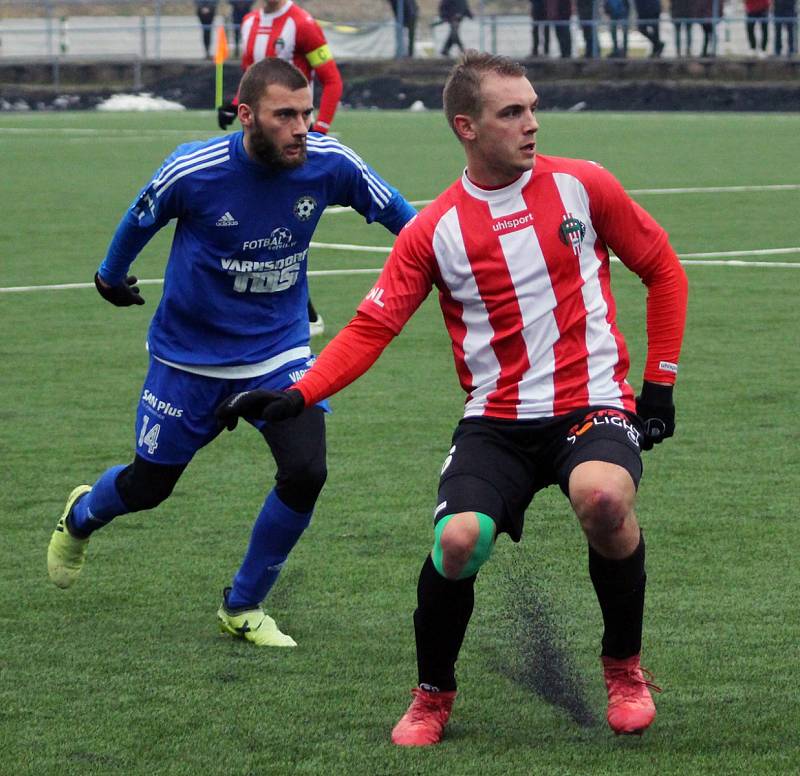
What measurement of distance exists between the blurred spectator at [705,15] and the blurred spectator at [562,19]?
246cm

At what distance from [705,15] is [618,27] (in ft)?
5.77

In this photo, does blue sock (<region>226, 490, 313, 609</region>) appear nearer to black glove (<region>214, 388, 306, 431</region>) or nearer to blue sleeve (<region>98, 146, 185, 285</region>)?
blue sleeve (<region>98, 146, 185, 285</region>)

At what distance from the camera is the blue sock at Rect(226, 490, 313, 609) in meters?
5.52

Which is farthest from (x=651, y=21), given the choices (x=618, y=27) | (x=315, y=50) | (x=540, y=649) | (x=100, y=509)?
(x=540, y=649)

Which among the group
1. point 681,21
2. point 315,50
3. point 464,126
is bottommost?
point 681,21

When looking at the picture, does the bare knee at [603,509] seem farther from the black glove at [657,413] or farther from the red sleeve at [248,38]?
the red sleeve at [248,38]

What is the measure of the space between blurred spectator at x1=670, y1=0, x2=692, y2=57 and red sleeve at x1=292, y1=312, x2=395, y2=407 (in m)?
31.9

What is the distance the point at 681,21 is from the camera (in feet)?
116

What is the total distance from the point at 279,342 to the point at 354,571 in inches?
35.9

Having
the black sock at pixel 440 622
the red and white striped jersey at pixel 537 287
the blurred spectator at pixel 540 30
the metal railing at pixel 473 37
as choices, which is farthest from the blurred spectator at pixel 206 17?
the black sock at pixel 440 622

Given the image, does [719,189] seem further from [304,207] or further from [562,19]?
[562,19]

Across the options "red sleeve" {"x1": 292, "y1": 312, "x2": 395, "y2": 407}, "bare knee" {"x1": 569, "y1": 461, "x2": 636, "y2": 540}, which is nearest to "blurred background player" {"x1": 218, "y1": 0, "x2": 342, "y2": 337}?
"red sleeve" {"x1": 292, "y1": 312, "x2": 395, "y2": 407}

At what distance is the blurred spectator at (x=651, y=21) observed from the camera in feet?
116

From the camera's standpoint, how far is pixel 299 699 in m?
4.88
